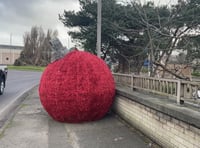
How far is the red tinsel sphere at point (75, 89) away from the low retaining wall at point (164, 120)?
2.39ft

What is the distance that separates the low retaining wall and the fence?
181mm

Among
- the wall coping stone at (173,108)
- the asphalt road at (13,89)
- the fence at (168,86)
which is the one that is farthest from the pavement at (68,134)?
the asphalt road at (13,89)

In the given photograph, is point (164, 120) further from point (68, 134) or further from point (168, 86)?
point (68, 134)

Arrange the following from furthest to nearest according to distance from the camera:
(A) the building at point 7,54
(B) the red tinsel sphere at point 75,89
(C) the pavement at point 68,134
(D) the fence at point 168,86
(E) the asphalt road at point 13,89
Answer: (A) the building at point 7,54
(E) the asphalt road at point 13,89
(B) the red tinsel sphere at point 75,89
(C) the pavement at point 68,134
(D) the fence at point 168,86

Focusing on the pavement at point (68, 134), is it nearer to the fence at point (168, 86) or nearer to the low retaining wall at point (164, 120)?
the low retaining wall at point (164, 120)

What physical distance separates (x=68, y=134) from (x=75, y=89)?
116cm

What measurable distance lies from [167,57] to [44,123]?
5.12 meters


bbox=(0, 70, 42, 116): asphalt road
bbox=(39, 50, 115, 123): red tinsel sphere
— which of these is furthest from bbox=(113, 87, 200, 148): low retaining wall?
bbox=(0, 70, 42, 116): asphalt road

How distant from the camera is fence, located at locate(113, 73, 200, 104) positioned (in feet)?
13.9

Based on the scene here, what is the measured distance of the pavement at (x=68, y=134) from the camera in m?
4.89

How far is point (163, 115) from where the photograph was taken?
15.0ft

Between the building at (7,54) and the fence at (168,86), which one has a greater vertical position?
the building at (7,54)

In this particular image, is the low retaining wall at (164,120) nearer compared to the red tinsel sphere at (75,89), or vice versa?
the low retaining wall at (164,120)

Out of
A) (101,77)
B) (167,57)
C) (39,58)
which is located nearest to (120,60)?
(167,57)
